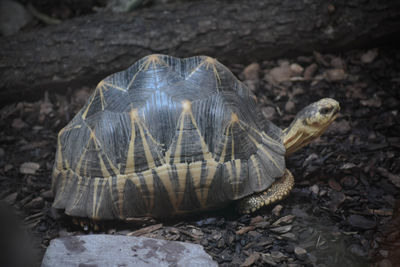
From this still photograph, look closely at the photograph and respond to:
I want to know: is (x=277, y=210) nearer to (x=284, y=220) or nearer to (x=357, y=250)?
(x=284, y=220)

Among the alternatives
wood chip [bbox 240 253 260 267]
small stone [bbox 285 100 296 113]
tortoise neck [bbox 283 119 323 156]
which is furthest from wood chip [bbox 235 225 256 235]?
small stone [bbox 285 100 296 113]

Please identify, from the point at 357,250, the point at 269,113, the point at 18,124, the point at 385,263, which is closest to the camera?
the point at 385,263

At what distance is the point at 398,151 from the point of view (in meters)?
3.78

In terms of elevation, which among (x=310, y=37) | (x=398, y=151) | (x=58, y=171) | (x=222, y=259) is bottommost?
(x=222, y=259)

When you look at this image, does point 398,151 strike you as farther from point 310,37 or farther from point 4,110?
point 4,110

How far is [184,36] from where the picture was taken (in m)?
4.83

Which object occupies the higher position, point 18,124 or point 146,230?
point 18,124

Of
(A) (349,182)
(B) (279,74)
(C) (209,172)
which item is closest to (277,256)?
(C) (209,172)

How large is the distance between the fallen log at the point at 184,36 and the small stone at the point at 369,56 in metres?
0.12

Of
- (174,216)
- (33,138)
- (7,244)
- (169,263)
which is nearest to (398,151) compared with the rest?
(174,216)

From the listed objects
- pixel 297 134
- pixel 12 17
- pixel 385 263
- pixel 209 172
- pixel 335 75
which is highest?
pixel 12 17

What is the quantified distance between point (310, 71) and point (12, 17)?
426 cm

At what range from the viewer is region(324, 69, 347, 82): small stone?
4742 millimetres

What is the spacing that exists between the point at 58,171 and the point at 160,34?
2237 millimetres
